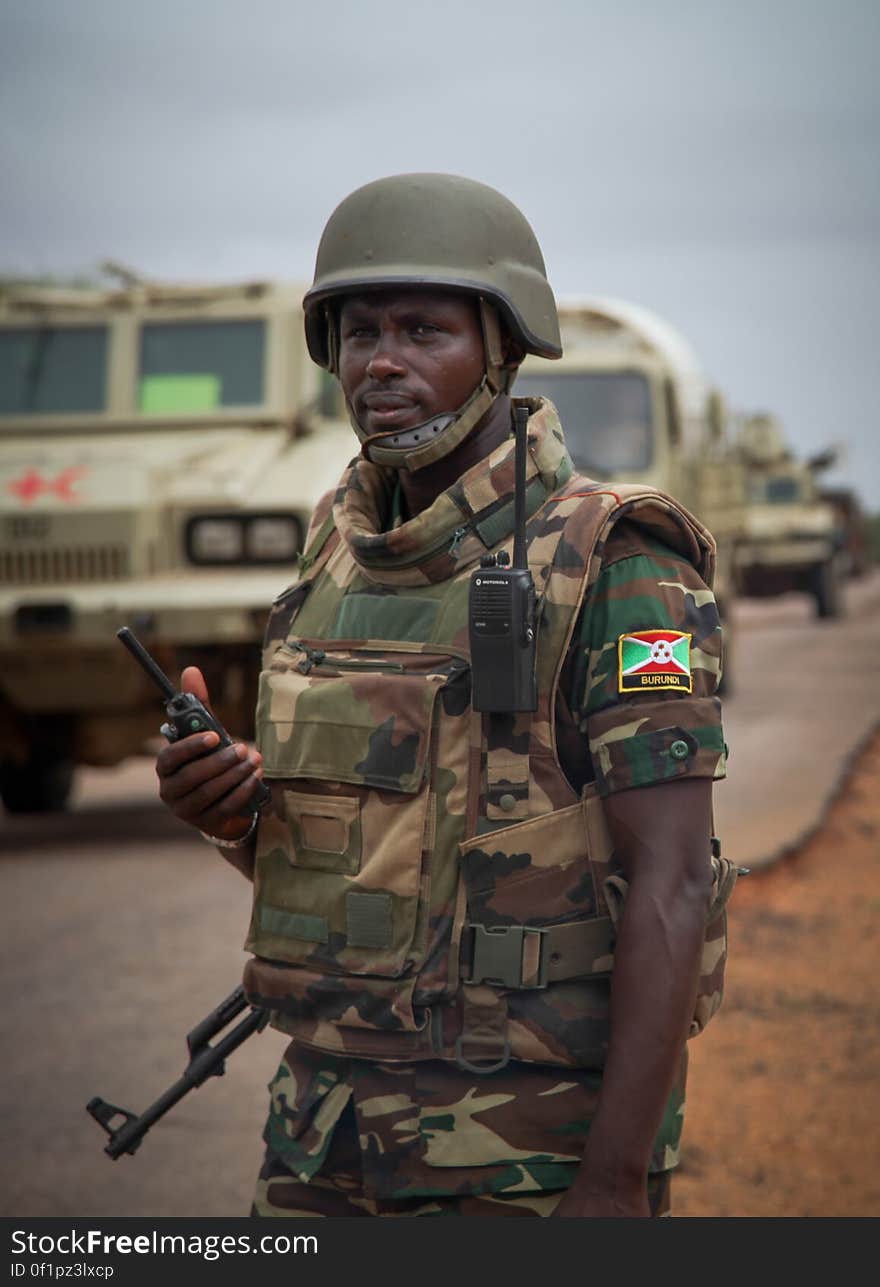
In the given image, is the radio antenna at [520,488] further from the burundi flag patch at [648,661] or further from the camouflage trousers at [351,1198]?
the camouflage trousers at [351,1198]

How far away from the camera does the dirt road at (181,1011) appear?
4.01 m

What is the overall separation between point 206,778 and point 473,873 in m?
0.32

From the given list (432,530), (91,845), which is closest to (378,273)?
(432,530)

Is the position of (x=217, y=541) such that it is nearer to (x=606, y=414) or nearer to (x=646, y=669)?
(x=606, y=414)

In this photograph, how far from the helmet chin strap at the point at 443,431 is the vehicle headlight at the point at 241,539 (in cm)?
501

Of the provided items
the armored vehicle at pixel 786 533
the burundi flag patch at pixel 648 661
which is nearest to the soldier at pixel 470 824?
the burundi flag patch at pixel 648 661

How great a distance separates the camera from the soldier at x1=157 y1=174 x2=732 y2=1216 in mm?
1889

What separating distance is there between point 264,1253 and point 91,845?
610 cm

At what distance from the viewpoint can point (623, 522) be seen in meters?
1.99

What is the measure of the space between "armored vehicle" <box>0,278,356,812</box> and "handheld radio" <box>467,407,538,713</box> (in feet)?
16.0

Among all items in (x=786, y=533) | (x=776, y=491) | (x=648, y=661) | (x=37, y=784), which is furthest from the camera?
(x=776, y=491)

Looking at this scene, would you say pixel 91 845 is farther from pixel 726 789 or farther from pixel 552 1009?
pixel 552 1009

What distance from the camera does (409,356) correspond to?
2.09 m

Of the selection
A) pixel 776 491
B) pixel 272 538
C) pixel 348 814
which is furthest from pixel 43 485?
pixel 776 491
